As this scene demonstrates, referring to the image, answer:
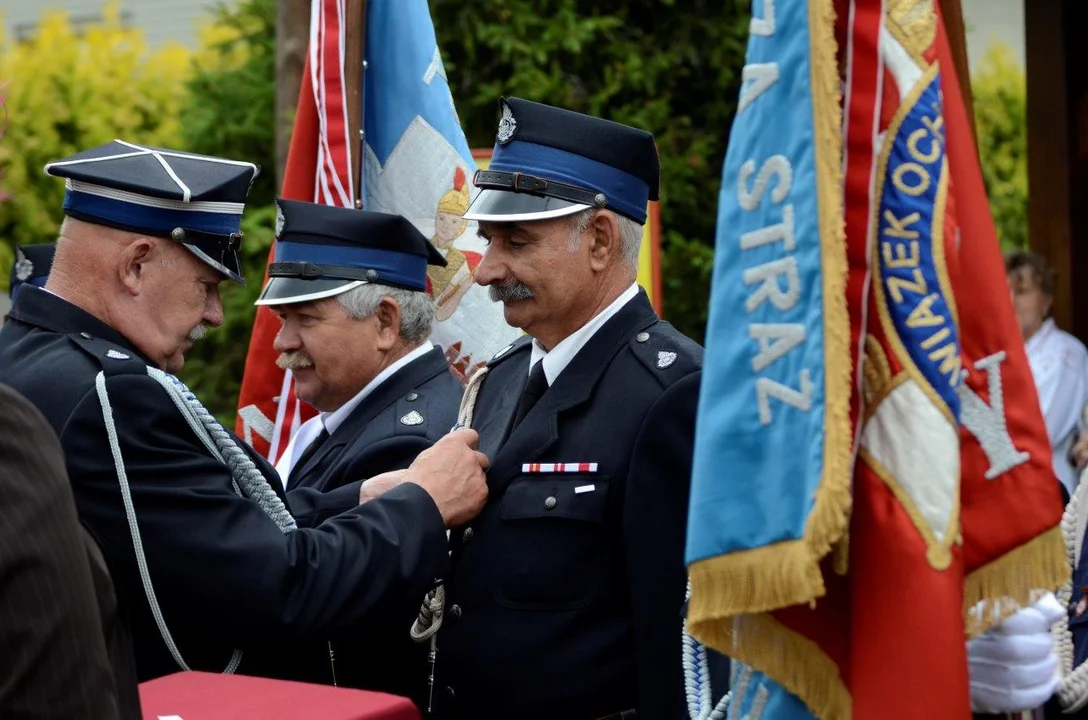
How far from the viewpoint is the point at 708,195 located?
7.52 metres

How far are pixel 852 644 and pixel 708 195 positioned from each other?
17.4ft

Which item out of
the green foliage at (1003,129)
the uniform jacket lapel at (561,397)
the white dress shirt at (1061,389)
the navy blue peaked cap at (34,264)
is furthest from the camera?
the green foliage at (1003,129)

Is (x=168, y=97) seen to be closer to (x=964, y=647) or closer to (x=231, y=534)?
(x=231, y=534)

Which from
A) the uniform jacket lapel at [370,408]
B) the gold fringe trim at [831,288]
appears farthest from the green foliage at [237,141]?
the gold fringe trim at [831,288]

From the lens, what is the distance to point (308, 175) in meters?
5.06

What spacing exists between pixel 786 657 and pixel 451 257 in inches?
103

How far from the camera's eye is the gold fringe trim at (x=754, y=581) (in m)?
2.22

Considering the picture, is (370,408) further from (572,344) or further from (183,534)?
(183,534)

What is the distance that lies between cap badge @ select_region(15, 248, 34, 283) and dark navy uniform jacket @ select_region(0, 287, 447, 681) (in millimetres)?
3417

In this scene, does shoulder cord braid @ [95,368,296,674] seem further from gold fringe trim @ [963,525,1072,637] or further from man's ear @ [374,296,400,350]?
gold fringe trim @ [963,525,1072,637]

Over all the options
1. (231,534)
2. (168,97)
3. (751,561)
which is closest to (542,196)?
(231,534)

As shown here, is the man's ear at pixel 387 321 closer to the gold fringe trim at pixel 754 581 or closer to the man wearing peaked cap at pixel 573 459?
the man wearing peaked cap at pixel 573 459

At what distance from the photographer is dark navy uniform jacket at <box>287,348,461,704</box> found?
11.7ft

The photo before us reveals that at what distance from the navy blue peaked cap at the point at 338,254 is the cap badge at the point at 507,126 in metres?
0.77
